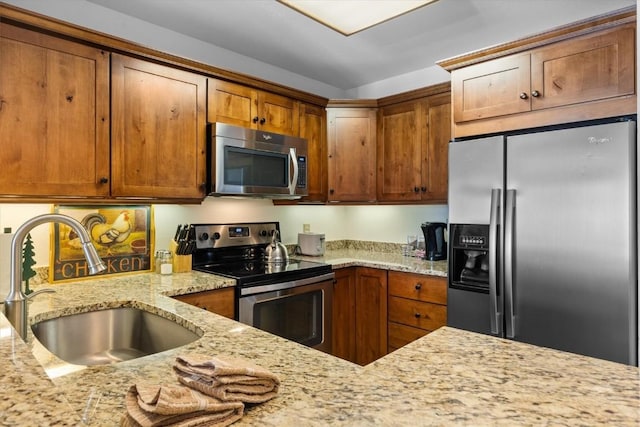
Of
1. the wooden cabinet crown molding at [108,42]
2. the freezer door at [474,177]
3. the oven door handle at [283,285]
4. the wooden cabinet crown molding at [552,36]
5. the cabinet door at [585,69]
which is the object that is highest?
the wooden cabinet crown molding at [552,36]

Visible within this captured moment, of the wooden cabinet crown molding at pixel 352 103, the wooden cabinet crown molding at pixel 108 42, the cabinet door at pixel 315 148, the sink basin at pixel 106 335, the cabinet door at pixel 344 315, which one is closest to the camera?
the sink basin at pixel 106 335

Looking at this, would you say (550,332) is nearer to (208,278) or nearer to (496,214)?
(496,214)

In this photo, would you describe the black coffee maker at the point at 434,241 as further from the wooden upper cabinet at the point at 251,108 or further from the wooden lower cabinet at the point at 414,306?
the wooden upper cabinet at the point at 251,108

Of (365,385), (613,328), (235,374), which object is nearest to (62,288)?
(235,374)

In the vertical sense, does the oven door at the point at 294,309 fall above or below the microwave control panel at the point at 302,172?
below

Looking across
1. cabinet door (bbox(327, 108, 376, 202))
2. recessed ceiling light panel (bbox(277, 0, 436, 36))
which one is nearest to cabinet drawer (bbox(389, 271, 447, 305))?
cabinet door (bbox(327, 108, 376, 202))

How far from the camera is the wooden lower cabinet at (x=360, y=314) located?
2.93 meters

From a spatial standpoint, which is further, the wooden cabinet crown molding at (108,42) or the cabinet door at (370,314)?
the cabinet door at (370,314)

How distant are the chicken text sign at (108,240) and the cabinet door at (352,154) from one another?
1524 mm

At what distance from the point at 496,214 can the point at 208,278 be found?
170 centimetres

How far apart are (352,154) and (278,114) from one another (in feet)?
2.49

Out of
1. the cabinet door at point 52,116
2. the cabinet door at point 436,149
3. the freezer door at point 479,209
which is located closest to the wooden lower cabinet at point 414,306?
the freezer door at point 479,209

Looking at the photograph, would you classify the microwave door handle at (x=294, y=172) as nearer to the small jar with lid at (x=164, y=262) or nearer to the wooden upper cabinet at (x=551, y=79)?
the small jar with lid at (x=164, y=262)

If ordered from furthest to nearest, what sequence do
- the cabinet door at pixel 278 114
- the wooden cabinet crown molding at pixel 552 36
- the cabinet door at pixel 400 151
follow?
the cabinet door at pixel 400 151, the cabinet door at pixel 278 114, the wooden cabinet crown molding at pixel 552 36
